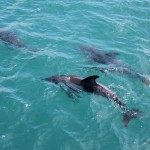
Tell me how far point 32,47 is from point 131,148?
24.5 feet

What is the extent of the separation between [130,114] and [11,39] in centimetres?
751

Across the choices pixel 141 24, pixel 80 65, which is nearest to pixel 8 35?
pixel 80 65

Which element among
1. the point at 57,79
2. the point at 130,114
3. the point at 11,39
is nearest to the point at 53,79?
the point at 57,79

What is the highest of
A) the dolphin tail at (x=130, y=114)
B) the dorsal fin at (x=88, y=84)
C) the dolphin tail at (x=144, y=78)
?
the dorsal fin at (x=88, y=84)

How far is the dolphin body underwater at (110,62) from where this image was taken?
1427 cm

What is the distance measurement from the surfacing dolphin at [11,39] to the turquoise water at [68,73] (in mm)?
322

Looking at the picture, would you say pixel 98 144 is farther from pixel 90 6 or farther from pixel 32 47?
pixel 90 6

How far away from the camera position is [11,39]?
631 inches

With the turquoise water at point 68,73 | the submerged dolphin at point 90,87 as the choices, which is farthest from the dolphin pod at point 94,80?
the turquoise water at point 68,73

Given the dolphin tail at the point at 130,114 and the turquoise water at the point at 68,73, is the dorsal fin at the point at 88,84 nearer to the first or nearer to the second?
the turquoise water at the point at 68,73

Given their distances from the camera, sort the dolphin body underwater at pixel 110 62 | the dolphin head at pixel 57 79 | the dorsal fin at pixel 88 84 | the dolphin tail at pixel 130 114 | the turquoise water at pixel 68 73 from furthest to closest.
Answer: the dolphin body underwater at pixel 110 62 → the dolphin head at pixel 57 79 → the dorsal fin at pixel 88 84 → the dolphin tail at pixel 130 114 → the turquoise water at pixel 68 73

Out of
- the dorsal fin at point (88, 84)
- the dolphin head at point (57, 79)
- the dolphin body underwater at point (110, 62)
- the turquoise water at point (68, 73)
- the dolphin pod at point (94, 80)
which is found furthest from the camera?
the dolphin body underwater at point (110, 62)

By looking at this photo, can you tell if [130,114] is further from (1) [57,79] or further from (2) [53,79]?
(2) [53,79]

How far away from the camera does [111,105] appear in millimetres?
12430
